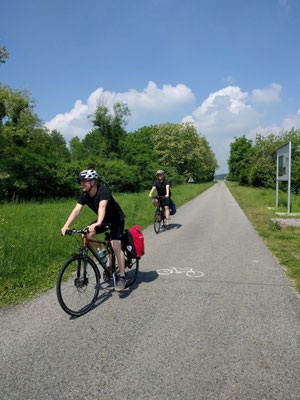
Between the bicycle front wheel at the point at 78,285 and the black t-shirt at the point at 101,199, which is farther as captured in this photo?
the black t-shirt at the point at 101,199

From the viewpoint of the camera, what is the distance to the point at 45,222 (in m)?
8.62

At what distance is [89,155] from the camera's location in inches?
868

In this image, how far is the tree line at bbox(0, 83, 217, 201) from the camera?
48.8ft

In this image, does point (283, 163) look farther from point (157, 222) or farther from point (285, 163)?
point (157, 222)

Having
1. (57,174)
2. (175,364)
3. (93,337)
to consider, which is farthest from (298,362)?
(57,174)

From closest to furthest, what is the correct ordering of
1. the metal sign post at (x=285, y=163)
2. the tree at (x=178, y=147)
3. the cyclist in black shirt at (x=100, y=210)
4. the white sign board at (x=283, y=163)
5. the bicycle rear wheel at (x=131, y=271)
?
the cyclist in black shirt at (x=100, y=210), the bicycle rear wheel at (x=131, y=271), the metal sign post at (x=285, y=163), the white sign board at (x=283, y=163), the tree at (x=178, y=147)

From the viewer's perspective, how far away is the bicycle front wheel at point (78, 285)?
337cm

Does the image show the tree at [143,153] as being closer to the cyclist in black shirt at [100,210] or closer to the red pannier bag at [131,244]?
the red pannier bag at [131,244]

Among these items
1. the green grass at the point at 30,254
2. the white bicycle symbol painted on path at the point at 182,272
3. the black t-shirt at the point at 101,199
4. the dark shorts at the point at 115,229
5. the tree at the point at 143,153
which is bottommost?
the white bicycle symbol painted on path at the point at 182,272

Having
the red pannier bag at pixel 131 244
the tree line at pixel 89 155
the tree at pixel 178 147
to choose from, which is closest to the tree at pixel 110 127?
the tree line at pixel 89 155

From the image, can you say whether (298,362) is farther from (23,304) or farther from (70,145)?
(70,145)

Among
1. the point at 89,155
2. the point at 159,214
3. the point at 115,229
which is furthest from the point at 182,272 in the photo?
the point at 89,155

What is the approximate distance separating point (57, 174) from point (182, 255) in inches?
466

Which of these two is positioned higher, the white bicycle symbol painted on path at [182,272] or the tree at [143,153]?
the tree at [143,153]
